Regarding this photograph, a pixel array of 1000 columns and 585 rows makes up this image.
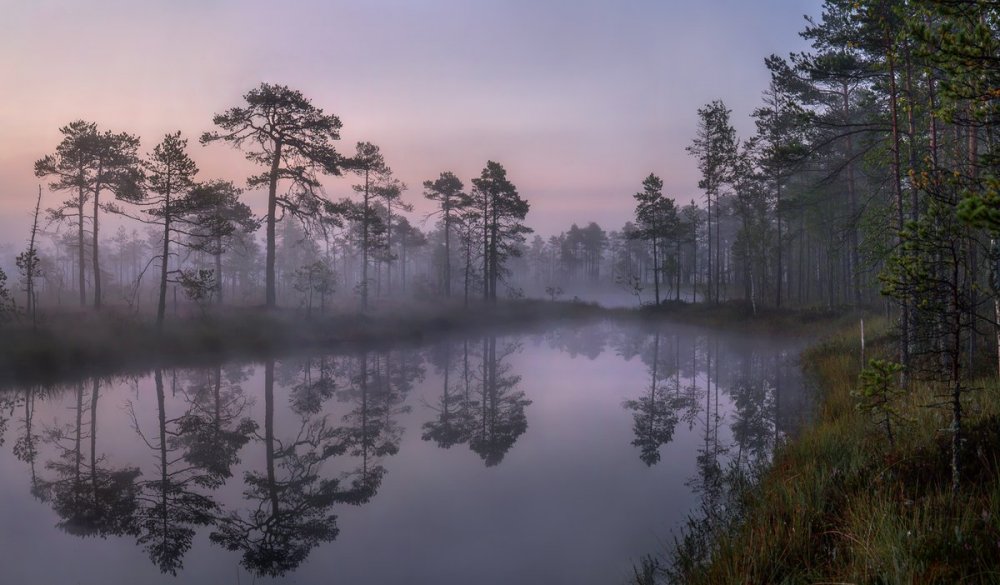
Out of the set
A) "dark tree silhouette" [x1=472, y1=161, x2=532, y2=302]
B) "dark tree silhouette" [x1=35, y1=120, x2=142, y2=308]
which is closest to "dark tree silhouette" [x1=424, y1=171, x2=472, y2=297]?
"dark tree silhouette" [x1=472, y1=161, x2=532, y2=302]

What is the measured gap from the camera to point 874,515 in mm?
4539

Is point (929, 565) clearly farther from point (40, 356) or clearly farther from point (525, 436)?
point (40, 356)

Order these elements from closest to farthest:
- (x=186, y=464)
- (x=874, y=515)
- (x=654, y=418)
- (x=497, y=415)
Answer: (x=874, y=515) < (x=186, y=464) < (x=654, y=418) < (x=497, y=415)

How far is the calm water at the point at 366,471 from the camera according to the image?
641cm

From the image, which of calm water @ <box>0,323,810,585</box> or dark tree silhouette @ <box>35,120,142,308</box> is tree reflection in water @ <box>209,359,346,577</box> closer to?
calm water @ <box>0,323,810,585</box>

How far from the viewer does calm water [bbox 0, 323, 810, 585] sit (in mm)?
6414

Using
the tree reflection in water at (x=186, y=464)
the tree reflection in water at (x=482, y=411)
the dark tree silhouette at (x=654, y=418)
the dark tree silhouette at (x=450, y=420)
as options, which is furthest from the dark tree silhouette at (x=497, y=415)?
the tree reflection in water at (x=186, y=464)

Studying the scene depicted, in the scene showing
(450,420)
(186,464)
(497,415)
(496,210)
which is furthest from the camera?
(496,210)

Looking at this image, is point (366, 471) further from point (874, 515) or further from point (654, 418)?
point (874, 515)

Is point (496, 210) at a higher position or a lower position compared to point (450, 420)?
higher

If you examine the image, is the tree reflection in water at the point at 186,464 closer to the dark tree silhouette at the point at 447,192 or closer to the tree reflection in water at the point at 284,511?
the tree reflection in water at the point at 284,511

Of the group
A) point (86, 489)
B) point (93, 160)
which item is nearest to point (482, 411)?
point (86, 489)

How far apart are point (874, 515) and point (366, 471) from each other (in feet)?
25.9

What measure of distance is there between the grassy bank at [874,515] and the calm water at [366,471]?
1.60m
